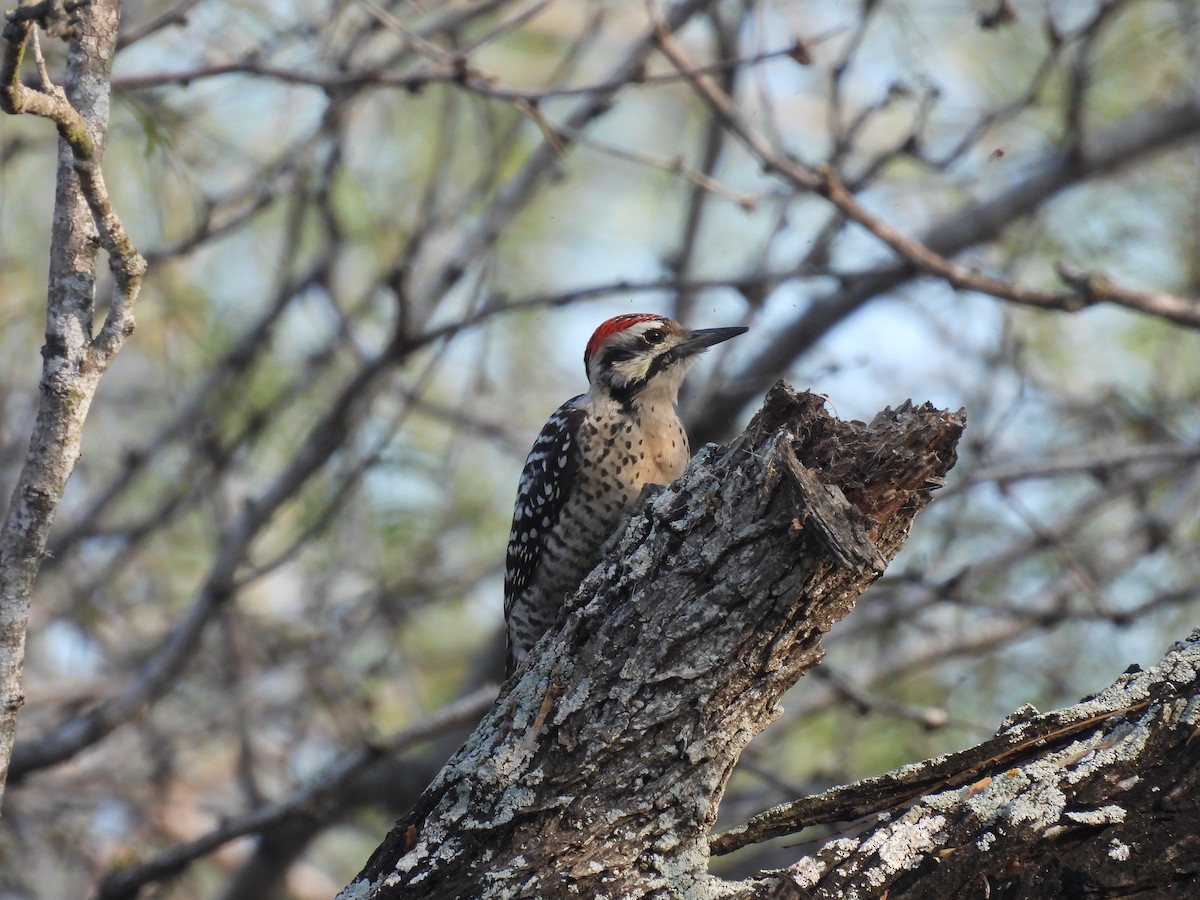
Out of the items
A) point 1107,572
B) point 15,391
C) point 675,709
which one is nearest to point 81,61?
point 675,709

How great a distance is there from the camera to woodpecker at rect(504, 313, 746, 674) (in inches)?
188

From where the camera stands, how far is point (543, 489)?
4.86m

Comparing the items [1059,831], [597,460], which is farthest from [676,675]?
[597,460]

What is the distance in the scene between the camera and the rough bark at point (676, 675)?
2.64 m

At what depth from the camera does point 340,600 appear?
7488 mm

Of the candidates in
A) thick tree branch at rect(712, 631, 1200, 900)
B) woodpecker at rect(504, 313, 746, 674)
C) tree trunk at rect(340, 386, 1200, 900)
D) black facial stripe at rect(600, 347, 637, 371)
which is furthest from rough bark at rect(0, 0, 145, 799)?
black facial stripe at rect(600, 347, 637, 371)

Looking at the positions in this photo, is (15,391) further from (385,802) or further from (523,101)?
(523,101)

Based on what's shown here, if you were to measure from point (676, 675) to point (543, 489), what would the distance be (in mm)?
2234

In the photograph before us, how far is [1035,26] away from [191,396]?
554 cm

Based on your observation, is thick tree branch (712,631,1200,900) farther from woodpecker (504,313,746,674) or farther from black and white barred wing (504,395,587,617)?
black and white barred wing (504,395,587,617)

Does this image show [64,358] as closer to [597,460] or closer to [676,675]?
[676,675]

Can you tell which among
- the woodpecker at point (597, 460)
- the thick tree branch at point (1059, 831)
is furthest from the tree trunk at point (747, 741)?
the woodpecker at point (597, 460)

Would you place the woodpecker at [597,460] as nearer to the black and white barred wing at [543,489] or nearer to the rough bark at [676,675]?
the black and white barred wing at [543,489]

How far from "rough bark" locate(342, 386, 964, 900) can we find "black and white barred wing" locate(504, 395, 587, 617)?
6.48 feet
